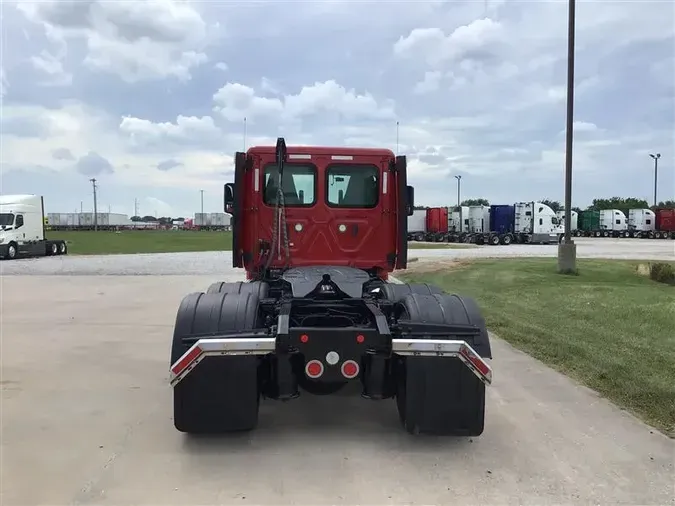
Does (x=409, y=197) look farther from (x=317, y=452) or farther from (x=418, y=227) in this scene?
(x=418, y=227)

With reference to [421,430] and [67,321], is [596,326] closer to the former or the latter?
[421,430]

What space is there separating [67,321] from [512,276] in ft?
40.1

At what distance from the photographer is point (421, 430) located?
453 cm

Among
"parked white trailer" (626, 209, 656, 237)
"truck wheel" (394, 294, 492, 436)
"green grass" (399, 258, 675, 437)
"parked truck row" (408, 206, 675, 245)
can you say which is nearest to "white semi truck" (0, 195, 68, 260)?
"green grass" (399, 258, 675, 437)

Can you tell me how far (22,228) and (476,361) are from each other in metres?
30.6

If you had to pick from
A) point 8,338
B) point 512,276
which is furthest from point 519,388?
point 512,276

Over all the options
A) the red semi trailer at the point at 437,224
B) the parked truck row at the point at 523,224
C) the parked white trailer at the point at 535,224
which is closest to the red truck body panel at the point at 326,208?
the parked truck row at the point at 523,224

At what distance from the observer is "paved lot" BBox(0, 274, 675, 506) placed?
3828 mm

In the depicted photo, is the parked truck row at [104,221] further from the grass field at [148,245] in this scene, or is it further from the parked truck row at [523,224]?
the parked truck row at [523,224]

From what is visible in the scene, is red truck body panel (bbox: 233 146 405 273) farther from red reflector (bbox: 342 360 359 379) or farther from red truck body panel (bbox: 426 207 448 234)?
red truck body panel (bbox: 426 207 448 234)

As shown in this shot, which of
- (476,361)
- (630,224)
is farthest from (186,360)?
(630,224)

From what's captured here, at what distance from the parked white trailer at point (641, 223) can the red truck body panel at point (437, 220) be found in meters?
21.2

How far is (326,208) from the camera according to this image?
23.1 feet

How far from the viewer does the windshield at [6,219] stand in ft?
96.2
